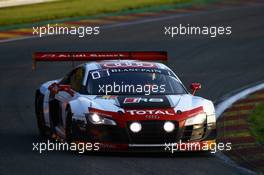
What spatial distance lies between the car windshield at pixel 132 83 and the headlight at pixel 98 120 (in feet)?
2.71

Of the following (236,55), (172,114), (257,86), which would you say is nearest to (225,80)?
(257,86)

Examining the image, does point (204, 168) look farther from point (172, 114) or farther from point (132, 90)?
point (132, 90)

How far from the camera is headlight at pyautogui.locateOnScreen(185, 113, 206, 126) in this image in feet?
43.4

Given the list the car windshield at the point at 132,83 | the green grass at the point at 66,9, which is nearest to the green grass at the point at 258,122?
the car windshield at the point at 132,83

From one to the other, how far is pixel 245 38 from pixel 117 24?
3888 millimetres

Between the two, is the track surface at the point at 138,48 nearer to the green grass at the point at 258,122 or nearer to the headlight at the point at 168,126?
the headlight at the point at 168,126

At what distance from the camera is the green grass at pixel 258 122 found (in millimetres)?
14917

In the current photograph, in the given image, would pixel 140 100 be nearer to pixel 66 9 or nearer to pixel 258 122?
pixel 258 122

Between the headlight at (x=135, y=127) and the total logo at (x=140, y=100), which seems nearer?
the headlight at (x=135, y=127)

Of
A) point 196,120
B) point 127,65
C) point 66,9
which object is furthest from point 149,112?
point 66,9

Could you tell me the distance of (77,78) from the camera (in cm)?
1491

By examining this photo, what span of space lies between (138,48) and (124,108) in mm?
12616

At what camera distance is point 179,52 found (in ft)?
83.3

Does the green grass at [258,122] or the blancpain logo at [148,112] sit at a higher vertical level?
the blancpain logo at [148,112]
